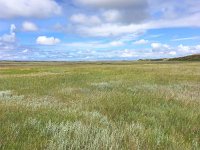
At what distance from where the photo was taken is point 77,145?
224 inches

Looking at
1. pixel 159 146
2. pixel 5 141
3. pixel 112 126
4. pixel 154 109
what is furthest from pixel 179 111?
pixel 5 141

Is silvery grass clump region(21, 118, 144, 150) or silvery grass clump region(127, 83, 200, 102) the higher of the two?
silvery grass clump region(21, 118, 144, 150)

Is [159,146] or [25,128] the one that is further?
[25,128]

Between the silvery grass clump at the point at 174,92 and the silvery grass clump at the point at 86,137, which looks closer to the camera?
the silvery grass clump at the point at 86,137

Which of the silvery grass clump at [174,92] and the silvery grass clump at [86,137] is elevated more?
the silvery grass clump at [86,137]

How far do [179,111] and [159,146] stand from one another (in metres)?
4.51

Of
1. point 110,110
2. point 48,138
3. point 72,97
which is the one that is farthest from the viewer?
point 72,97

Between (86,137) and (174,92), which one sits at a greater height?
(86,137)

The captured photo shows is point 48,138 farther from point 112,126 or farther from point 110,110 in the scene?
point 110,110

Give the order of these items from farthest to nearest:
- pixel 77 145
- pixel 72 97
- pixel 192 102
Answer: pixel 72 97 → pixel 192 102 → pixel 77 145

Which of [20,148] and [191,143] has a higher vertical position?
[20,148]

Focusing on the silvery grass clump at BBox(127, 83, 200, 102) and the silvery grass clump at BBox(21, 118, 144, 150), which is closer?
the silvery grass clump at BBox(21, 118, 144, 150)

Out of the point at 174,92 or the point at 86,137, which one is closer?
the point at 86,137

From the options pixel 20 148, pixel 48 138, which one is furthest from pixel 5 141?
pixel 48 138
